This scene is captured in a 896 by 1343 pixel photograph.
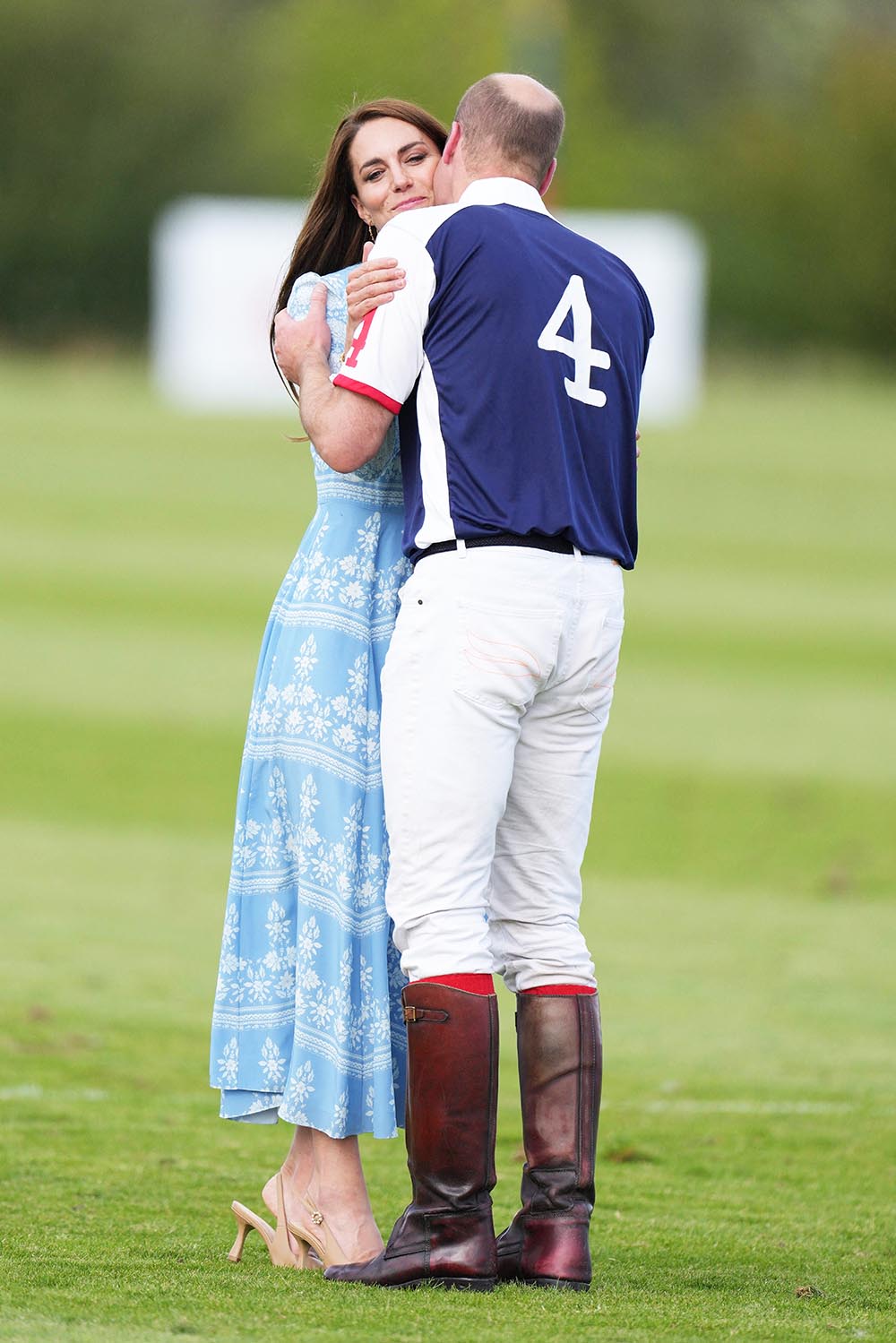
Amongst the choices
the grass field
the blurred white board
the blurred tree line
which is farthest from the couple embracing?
the blurred tree line

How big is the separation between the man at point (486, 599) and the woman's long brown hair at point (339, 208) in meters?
0.36

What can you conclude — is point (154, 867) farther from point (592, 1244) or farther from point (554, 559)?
point (554, 559)

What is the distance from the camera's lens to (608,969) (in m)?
7.09

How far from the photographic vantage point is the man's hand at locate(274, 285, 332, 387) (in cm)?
374

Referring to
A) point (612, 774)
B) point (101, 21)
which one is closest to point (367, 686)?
point (612, 774)

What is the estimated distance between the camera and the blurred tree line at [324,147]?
51469mm

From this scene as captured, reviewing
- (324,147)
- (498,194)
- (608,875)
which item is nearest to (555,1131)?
(498,194)

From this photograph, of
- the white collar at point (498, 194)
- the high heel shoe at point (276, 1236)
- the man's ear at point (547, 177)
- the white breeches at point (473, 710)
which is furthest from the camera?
the high heel shoe at point (276, 1236)

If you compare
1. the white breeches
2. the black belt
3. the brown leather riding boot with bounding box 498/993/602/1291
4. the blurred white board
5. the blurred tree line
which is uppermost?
the blurred tree line

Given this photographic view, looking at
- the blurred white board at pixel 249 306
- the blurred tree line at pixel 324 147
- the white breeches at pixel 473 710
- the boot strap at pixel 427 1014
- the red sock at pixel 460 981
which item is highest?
the blurred tree line at pixel 324 147

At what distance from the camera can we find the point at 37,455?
2789cm

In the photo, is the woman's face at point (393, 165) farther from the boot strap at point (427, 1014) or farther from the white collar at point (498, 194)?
the boot strap at point (427, 1014)

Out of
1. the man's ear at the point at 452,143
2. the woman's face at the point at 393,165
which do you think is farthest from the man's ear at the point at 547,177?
the woman's face at the point at 393,165

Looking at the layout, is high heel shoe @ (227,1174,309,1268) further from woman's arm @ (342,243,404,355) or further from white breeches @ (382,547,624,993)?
woman's arm @ (342,243,404,355)
